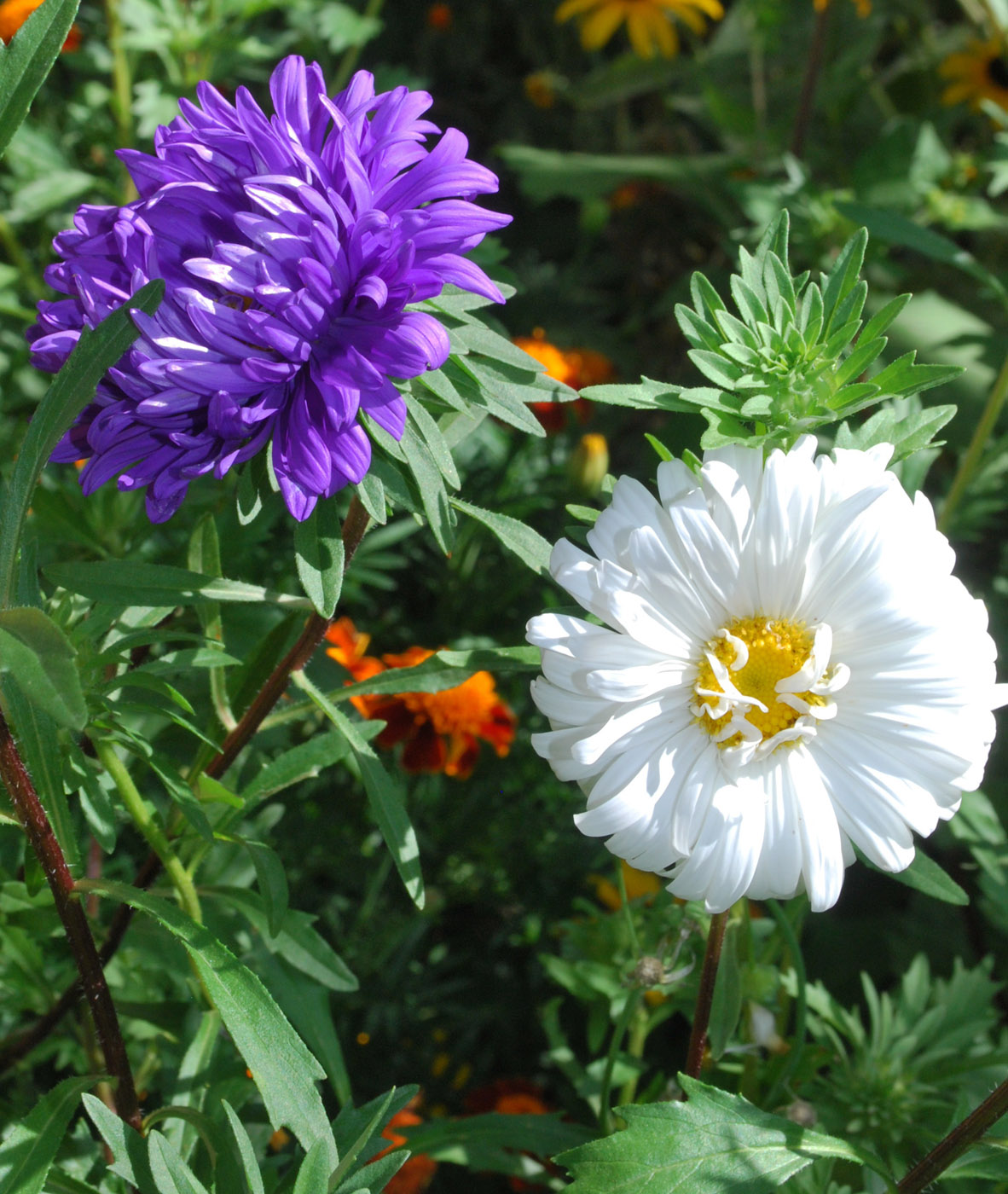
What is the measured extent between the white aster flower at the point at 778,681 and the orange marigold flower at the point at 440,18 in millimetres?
1817

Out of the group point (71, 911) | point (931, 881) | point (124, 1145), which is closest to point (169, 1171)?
point (124, 1145)

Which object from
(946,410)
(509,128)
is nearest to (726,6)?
(509,128)

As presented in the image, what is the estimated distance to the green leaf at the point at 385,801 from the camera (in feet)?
2.34

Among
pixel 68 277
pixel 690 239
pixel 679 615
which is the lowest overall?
pixel 679 615

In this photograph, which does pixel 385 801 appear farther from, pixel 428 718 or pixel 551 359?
pixel 551 359

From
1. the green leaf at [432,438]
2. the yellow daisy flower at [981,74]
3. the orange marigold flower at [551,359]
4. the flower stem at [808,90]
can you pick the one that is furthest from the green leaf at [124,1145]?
the yellow daisy flower at [981,74]

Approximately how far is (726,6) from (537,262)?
0.81m

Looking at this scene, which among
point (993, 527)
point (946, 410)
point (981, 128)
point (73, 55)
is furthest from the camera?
point (981, 128)

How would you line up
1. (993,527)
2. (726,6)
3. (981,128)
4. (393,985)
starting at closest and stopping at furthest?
(393,985)
(993,527)
(981,128)
(726,6)

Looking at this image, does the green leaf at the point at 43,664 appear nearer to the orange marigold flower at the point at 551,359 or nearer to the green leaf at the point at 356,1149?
the green leaf at the point at 356,1149

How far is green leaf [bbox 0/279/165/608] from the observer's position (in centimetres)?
56

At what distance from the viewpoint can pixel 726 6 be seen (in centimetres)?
249

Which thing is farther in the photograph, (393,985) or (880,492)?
(393,985)

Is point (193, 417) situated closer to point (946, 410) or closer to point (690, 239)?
point (946, 410)
